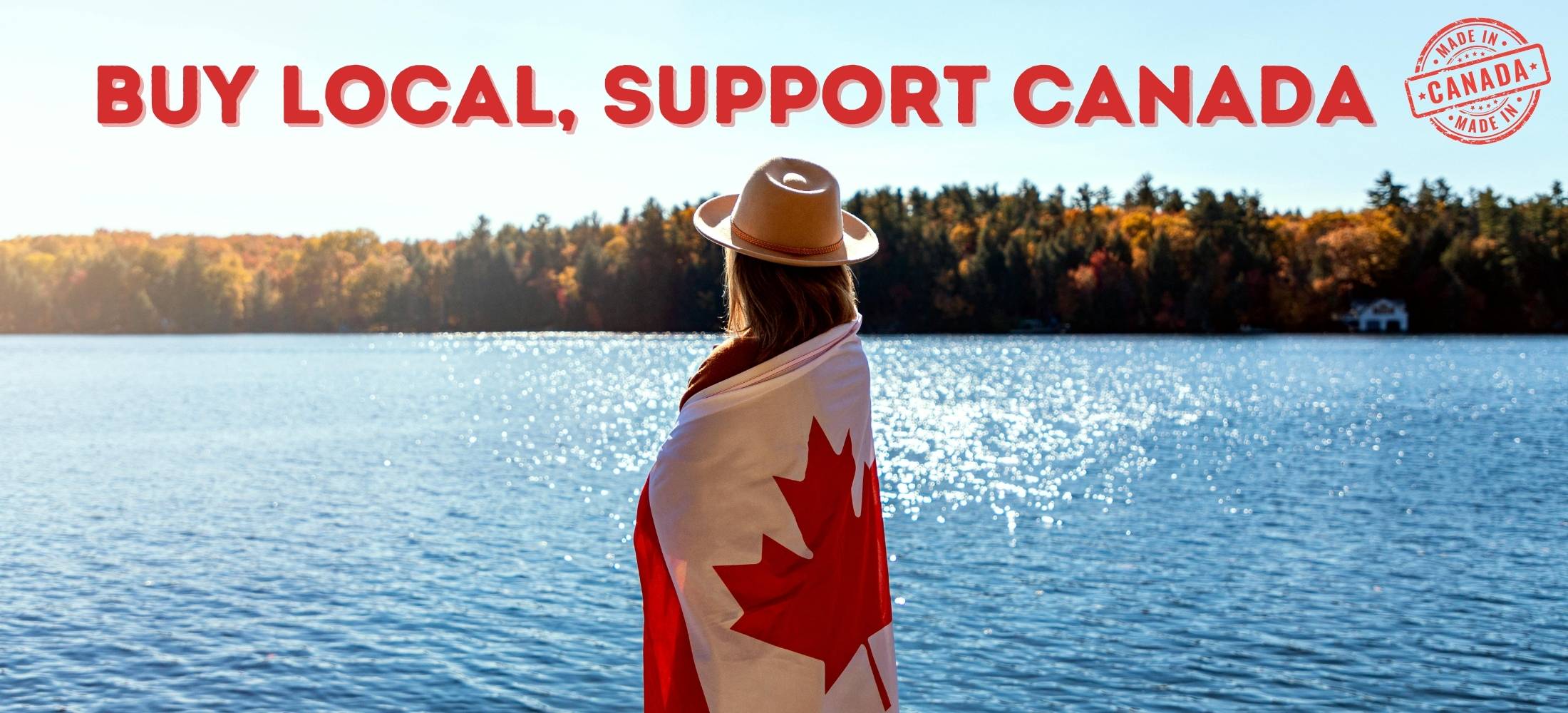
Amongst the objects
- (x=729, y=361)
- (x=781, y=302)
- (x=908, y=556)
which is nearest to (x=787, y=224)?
(x=781, y=302)

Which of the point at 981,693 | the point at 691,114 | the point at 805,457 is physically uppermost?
the point at 691,114

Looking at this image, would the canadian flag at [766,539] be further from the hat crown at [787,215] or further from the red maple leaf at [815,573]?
the hat crown at [787,215]

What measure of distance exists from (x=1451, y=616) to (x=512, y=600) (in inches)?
382

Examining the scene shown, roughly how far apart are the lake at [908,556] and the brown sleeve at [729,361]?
312 inches

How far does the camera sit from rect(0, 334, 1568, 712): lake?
446 inches

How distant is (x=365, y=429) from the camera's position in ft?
116

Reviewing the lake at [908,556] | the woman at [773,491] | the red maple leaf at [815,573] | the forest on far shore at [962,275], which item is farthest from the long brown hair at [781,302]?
the forest on far shore at [962,275]

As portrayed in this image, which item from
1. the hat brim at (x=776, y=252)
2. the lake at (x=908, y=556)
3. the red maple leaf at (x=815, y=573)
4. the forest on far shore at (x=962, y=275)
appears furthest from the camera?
the forest on far shore at (x=962, y=275)

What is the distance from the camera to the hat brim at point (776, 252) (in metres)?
3.23

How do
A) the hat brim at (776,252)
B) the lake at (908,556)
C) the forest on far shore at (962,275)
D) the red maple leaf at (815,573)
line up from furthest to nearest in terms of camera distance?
1. the forest on far shore at (962,275)
2. the lake at (908,556)
3. the red maple leaf at (815,573)
4. the hat brim at (776,252)

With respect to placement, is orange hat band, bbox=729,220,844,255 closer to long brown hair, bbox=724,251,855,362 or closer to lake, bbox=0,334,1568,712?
long brown hair, bbox=724,251,855,362

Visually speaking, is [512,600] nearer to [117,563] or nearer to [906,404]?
[117,563]

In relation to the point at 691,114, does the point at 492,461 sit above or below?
below

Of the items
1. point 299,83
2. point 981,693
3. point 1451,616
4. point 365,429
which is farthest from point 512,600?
point 365,429
